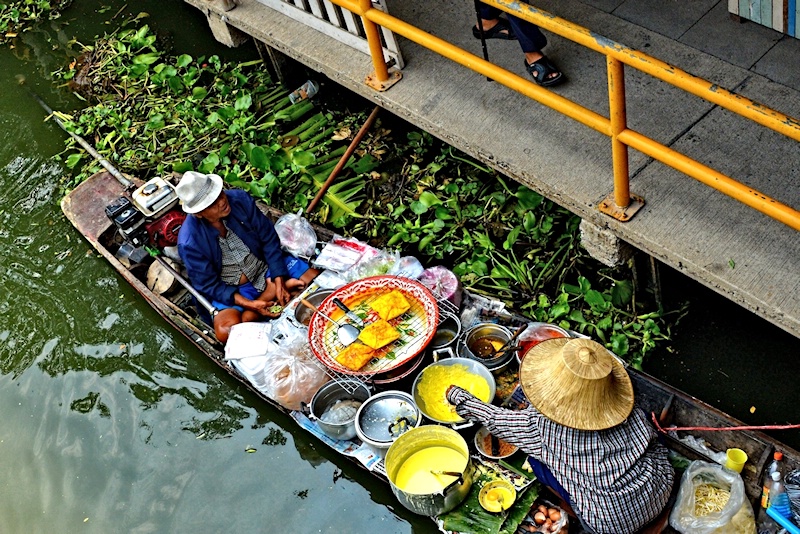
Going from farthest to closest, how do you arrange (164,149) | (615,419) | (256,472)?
(164,149)
(256,472)
(615,419)

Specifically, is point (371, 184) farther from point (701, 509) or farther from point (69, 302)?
point (701, 509)

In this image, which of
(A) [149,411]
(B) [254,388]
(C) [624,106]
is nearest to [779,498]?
(C) [624,106]

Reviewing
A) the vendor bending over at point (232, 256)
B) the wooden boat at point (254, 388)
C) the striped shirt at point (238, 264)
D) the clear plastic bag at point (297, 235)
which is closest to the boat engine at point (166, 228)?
the wooden boat at point (254, 388)

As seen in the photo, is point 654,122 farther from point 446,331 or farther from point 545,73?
point 446,331

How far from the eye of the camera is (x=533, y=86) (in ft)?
15.5

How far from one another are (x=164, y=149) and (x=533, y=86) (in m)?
4.19

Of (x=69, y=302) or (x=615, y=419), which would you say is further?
(x=69, y=302)

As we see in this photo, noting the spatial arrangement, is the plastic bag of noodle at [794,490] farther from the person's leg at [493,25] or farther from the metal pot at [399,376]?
the person's leg at [493,25]

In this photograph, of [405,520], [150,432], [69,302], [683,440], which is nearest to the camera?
[683,440]

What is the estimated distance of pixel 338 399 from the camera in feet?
17.8

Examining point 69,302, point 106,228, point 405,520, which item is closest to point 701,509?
point 405,520

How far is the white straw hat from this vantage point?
5332mm

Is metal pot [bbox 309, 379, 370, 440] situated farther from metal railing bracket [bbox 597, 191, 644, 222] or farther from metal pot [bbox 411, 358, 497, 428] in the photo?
metal railing bracket [bbox 597, 191, 644, 222]

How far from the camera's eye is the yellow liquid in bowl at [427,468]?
4.81 m
